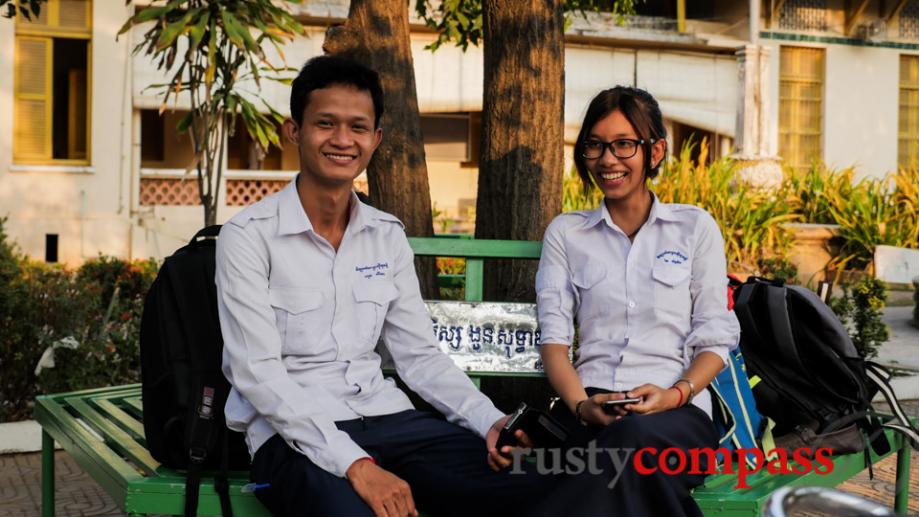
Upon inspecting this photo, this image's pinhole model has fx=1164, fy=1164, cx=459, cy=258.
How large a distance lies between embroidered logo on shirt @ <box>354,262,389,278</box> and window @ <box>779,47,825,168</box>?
53.2 ft

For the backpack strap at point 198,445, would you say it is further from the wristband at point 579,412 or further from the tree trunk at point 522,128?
the tree trunk at point 522,128

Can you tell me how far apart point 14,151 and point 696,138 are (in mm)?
10384

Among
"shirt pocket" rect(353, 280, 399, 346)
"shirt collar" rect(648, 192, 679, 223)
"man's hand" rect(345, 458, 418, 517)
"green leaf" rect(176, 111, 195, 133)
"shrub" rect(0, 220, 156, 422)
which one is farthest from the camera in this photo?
"green leaf" rect(176, 111, 195, 133)

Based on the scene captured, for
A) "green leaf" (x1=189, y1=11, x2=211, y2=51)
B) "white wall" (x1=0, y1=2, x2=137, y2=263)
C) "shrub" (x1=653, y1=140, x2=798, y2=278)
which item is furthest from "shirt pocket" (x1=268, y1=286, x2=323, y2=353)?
"white wall" (x1=0, y1=2, x2=137, y2=263)

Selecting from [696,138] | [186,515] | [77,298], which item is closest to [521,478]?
[186,515]

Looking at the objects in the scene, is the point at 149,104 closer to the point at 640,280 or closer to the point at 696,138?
the point at 696,138

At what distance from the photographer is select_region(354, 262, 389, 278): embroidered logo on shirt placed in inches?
127

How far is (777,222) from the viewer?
1289 centimetres

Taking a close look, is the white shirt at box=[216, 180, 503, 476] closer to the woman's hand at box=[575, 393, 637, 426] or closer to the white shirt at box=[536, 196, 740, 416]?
the woman's hand at box=[575, 393, 637, 426]

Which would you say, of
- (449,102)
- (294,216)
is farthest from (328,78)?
(449,102)

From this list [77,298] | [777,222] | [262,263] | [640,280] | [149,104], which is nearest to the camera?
[262,263]

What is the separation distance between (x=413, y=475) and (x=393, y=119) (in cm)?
216

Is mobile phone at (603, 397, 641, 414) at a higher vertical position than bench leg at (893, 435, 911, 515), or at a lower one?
higher

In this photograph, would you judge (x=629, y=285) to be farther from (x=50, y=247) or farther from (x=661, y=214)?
(x=50, y=247)
